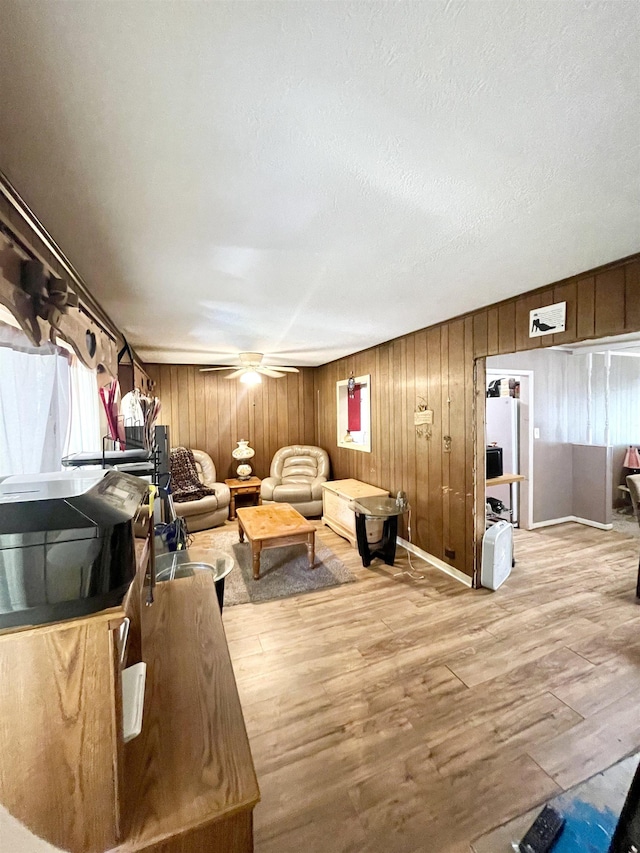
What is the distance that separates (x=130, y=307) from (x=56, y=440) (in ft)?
4.45

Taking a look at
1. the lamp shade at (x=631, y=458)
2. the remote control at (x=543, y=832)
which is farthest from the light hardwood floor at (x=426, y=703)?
the lamp shade at (x=631, y=458)

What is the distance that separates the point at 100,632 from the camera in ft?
2.09

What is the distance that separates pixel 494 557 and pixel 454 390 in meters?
1.46

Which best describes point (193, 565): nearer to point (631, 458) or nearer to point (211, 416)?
point (211, 416)

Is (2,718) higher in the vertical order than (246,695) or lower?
higher

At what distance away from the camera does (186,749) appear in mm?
871

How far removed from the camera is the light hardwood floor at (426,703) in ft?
4.49

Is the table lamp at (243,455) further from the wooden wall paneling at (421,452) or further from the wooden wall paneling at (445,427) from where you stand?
the wooden wall paneling at (445,427)

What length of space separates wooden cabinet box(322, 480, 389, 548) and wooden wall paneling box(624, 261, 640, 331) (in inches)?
107

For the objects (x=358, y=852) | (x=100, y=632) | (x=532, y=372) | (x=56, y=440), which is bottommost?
(x=358, y=852)

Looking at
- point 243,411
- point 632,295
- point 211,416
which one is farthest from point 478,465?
point 211,416

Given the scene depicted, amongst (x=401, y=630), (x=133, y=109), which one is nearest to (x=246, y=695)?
(x=401, y=630)

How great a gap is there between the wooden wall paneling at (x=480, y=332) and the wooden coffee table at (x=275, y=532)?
7.14 feet

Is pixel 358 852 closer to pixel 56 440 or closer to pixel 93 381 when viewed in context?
pixel 56 440
